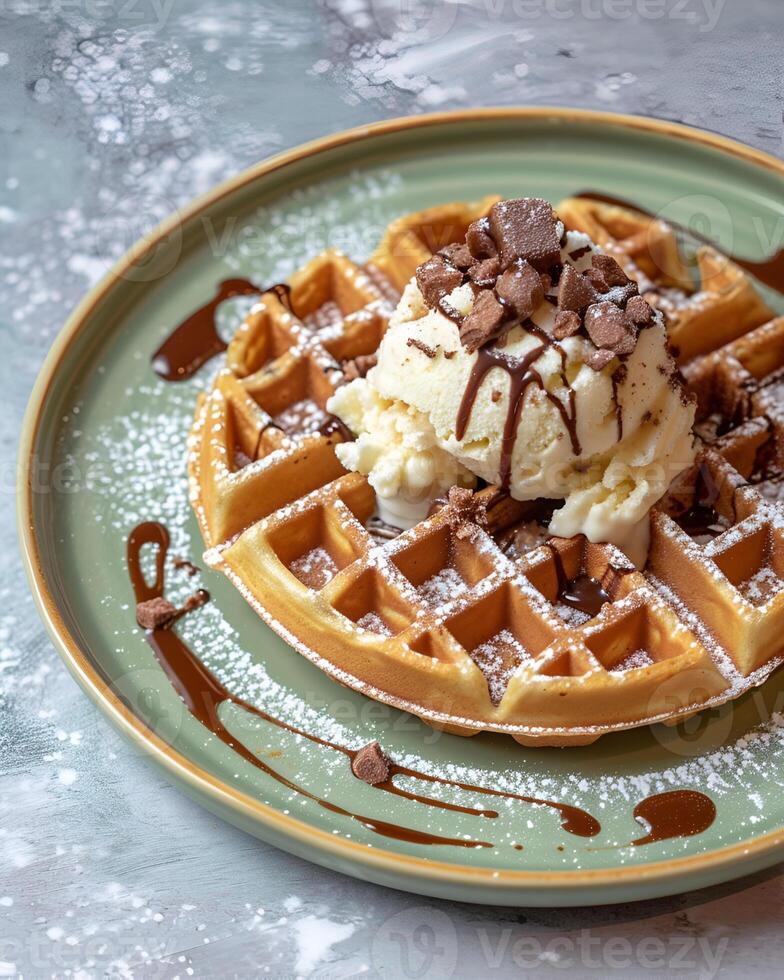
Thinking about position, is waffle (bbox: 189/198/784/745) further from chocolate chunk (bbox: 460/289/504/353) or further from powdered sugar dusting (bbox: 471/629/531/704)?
chocolate chunk (bbox: 460/289/504/353)

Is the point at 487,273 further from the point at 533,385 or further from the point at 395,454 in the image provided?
the point at 395,454

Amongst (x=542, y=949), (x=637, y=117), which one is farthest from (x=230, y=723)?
(x=637, y=117)

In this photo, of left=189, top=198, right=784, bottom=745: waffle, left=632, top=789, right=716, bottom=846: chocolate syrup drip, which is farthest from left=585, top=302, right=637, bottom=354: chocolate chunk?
left=632, top=789, right=716, bottom=846: chocolate syrup drip

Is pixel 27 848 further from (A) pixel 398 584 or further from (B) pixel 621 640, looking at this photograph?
(B) pixel 621 640

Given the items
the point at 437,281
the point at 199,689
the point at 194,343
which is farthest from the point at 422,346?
the point at 194,343

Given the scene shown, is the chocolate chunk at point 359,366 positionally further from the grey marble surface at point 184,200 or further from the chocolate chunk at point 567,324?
the grey marble surface at point 184,200

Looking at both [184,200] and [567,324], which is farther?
[184,200]
